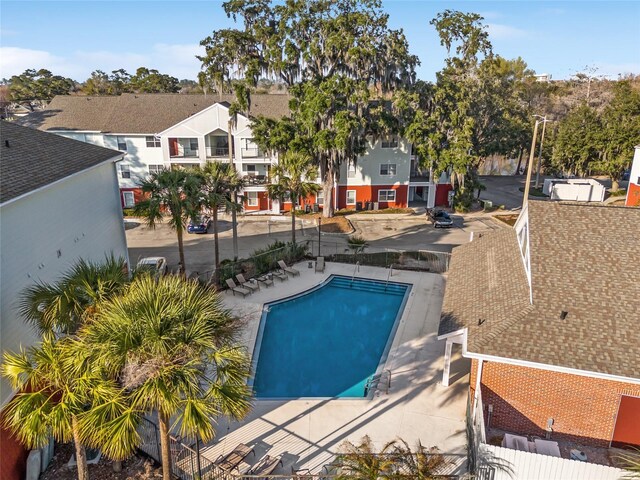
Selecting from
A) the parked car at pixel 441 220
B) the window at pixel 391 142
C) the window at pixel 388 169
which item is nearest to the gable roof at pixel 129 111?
the window at pixel 391 142

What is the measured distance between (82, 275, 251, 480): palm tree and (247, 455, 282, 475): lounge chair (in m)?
3.44

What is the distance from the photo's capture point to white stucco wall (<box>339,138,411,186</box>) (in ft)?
141

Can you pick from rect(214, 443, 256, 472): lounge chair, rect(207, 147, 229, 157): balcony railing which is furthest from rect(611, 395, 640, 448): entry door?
rect(207, 147, 229, 157): balcony railing

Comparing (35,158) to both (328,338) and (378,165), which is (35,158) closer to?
(328,338)

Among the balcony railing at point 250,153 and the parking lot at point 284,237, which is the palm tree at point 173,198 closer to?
the parking lot at point 284,237

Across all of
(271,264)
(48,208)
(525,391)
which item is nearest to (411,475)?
(525,391)

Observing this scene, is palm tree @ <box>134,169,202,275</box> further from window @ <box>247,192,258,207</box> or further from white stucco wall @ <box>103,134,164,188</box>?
white stucco wall @ <box>103,134,164,188</box>

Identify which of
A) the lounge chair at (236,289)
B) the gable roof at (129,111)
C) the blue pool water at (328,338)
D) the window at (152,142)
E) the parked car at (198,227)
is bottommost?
the blue pool water at (328,338)

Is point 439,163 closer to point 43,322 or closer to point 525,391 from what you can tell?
point 525,391

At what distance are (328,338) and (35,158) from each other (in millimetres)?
14074

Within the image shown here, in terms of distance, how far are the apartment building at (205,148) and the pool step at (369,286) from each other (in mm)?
16935

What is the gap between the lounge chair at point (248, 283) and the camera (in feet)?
80.6

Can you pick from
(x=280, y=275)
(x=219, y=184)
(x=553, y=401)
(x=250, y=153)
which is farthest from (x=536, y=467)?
(x=250, y=153)

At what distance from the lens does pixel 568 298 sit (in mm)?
13609
